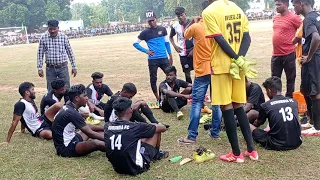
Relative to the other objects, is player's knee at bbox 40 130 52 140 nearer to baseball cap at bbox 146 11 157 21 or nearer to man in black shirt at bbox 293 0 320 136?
baseball cap at bbox 146 11 157 21

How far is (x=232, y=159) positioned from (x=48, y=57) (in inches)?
192

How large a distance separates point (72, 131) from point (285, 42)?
169 inches

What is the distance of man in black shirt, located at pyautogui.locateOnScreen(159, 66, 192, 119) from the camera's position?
770 cm

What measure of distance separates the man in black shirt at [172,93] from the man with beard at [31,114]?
7.60ft

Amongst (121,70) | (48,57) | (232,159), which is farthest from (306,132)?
(121,70)

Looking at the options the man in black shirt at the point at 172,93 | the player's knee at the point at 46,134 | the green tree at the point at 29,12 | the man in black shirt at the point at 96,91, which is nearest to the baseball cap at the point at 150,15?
the man in black shirt at the point at 172,93

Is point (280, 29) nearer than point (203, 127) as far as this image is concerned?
No

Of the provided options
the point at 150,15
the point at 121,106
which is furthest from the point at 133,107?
the point at 150,15

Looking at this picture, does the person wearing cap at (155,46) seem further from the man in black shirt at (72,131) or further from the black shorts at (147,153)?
the black shorts at (147,153)

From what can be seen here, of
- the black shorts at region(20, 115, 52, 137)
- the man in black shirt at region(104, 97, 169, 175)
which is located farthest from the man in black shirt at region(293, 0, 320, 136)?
the black shorts at region(20, 115, 52, 137)

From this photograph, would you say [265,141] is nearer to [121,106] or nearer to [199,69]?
[199,69]

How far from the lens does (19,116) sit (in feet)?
20.8

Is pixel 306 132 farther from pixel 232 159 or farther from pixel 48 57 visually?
pixel 48 57

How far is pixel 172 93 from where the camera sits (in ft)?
25.2
